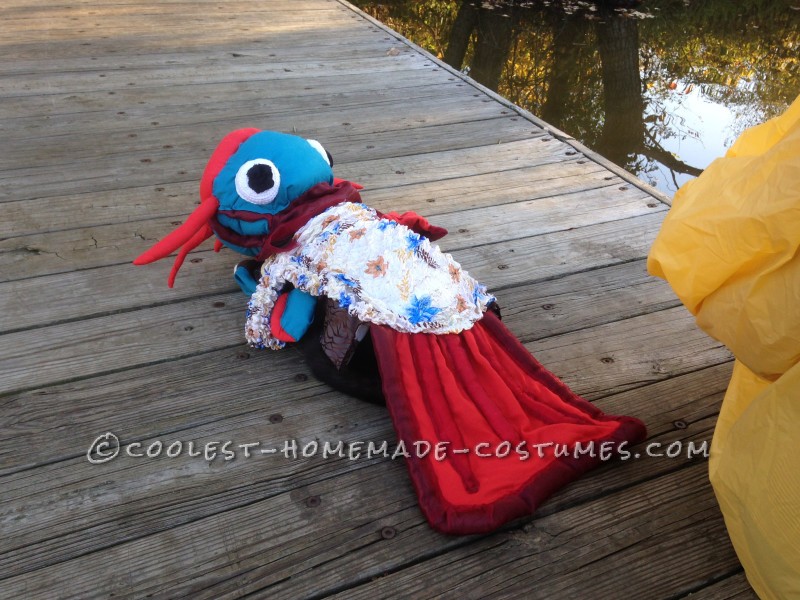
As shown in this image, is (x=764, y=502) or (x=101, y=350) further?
(x=101, y=350)

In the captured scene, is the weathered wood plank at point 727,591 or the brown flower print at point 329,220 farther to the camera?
the brown flower print at point 329,220

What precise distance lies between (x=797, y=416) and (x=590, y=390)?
597 mm

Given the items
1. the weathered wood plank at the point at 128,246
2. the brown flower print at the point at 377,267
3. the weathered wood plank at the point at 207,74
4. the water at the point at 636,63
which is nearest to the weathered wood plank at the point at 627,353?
the weathered wood plank at the point at 128,246

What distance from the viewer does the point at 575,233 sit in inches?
87.2

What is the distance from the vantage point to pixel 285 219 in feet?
5.35

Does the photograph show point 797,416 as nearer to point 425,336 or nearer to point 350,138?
point 425,336

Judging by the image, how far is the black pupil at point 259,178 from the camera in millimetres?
1592

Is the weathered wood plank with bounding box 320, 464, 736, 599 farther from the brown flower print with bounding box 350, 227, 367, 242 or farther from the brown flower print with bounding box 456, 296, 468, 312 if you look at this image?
the brown flower print with bounding box 350, 227, 367, 242

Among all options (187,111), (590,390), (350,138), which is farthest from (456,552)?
(187,111)

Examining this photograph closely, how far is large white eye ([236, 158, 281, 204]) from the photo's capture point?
1592 mm

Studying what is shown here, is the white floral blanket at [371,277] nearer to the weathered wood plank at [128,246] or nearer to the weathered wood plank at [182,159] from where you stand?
the weathered wood plank at [128,246]

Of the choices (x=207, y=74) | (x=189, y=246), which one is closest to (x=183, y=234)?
(x=189, y=246)

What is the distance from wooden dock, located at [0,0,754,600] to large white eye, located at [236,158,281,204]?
1.06 ft

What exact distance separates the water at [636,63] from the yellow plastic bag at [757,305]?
117 inches
